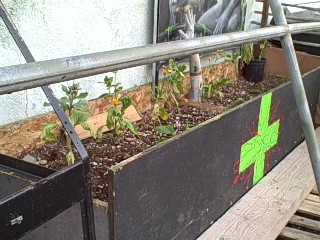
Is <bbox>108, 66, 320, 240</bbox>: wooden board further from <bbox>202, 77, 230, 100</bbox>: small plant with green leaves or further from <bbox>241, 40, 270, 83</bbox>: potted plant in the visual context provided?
<bbox>241, 40, 270, 83</bbox>: potted plant

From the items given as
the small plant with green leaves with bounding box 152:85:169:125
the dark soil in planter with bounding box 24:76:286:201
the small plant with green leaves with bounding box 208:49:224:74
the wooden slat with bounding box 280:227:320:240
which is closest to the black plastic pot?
the small plant with green leaves with bounding box 208:49:224:74

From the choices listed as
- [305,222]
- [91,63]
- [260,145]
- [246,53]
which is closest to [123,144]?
[260,145]

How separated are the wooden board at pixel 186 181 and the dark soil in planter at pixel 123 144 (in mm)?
180

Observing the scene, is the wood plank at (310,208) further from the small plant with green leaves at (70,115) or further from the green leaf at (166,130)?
the small plant with green leaves at (70,115)

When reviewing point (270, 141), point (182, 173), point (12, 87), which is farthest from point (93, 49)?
point (12, 87)

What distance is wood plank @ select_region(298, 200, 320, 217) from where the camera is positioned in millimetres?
A: 2154

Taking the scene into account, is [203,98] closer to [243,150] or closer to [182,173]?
[243,150]

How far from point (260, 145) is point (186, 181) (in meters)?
0.70

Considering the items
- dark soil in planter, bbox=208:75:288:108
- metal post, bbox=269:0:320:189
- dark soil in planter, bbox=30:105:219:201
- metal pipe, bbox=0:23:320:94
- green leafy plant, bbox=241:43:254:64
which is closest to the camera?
metal pipe, bbox=0:23:320:94

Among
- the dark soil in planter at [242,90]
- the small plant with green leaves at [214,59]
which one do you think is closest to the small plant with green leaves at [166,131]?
the dark soil in planter at [242,90]

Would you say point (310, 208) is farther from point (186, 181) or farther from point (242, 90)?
point (242, 90)

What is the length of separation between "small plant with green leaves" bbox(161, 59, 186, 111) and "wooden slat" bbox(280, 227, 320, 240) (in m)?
0.87

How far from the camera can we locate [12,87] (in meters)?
0.70

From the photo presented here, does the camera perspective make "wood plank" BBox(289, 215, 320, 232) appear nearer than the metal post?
No
